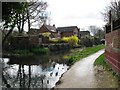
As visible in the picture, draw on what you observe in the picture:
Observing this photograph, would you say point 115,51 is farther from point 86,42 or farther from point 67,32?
point 67,32

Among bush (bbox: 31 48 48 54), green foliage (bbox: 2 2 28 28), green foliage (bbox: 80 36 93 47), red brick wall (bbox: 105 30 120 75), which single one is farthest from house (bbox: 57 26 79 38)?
red brick wall (bbox: 105 30 120 75)

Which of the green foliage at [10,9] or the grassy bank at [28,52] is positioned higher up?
the green foliage at [10,9]

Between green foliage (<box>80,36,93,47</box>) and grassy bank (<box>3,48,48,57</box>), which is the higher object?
green foliage (<box>80,36,93,47</box>)

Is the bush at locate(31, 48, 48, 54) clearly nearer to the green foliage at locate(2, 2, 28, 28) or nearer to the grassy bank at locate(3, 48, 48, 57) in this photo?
the grassy bank at locate(3, 48, 48, 57)

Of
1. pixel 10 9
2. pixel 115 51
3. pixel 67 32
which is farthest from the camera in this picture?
pixel 67 32

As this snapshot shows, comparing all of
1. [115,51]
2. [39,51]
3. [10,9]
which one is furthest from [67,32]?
[115,51]

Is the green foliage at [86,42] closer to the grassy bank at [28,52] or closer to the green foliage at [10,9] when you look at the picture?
the grassy bank at [28,52]

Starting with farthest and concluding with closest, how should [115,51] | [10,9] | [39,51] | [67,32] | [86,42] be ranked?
[67,32], [86,42], [39,51], [10,9], [115,51]

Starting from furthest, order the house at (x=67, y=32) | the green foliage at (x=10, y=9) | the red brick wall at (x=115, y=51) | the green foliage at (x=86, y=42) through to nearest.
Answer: the house at (x=67, y=32) → the green foliage at (x=86, y=42) → the green foliage at (x=10, y=9) → the red brick wall at (x=115, y=51)

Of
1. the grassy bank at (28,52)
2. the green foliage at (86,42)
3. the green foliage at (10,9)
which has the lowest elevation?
the grassy bank at (28,52)

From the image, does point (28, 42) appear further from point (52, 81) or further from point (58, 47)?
point (52, 81)

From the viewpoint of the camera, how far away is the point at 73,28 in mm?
90438

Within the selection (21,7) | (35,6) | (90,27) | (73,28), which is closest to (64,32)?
(73,28)

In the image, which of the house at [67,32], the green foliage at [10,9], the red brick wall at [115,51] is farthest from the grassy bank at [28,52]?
the house at [67,32]
